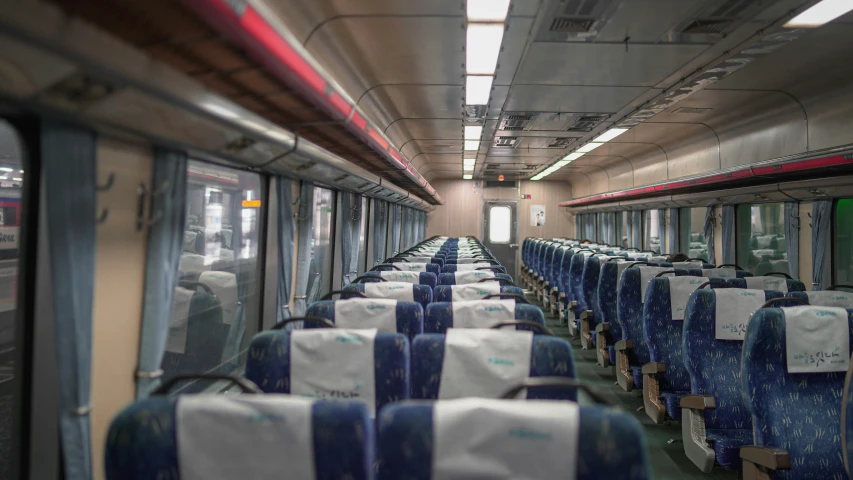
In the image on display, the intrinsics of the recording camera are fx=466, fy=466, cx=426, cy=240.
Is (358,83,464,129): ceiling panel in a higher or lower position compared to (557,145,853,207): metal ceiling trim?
higher

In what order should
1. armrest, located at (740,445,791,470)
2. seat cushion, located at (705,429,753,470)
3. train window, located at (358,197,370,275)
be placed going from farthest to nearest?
train window, located at (358,197,370,275) → seat cushion, located at (705,429,753,470) → armrest, located at (740,445,791,470)

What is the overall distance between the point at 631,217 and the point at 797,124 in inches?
330

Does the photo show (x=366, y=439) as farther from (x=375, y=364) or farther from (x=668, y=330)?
(x=668, y=330)

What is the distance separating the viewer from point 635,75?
4898 millimetres

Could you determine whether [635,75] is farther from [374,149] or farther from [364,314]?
[364,314]

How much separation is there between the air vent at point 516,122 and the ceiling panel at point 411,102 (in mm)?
728

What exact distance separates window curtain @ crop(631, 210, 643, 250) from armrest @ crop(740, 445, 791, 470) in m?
11.6

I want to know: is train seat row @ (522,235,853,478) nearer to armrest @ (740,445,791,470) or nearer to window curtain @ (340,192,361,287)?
armrest @ (740,445,791,470)

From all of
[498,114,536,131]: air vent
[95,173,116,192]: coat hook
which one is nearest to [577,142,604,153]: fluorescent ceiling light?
[498,114,536,131]: air vent

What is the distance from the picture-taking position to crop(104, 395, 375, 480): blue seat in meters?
1.39

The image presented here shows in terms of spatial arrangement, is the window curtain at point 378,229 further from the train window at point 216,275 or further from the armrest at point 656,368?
the armrest at point 656,368

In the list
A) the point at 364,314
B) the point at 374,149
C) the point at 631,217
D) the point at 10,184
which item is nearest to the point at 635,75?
the point at 374,149

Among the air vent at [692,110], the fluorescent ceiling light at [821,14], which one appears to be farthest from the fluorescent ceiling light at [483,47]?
the air vent at [692,110]

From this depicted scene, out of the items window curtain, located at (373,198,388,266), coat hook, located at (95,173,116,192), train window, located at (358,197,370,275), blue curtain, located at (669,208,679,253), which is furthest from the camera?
blue curtain, located at (669,208,679,253)
